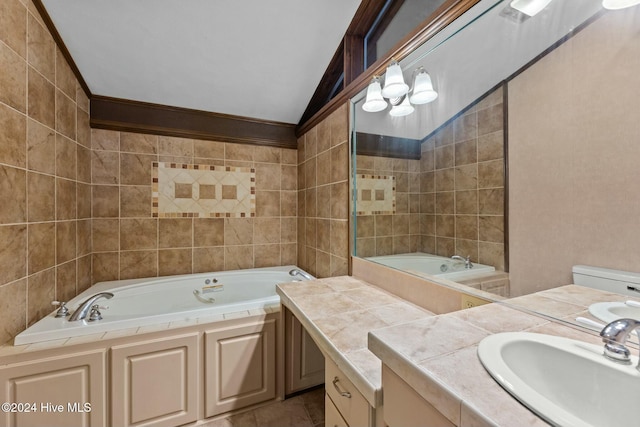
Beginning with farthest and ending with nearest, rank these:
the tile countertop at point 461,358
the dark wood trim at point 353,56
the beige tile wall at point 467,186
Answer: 1. the dark wood trim at point 353,56
2. the beige tile wall at point 467,186
3. the tile countertop at point 461,358

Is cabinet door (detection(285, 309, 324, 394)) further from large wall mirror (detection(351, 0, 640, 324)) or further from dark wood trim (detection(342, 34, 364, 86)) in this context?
dark wood trim (detection(342, 34, 364, 86))

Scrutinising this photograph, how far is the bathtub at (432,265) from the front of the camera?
116cm

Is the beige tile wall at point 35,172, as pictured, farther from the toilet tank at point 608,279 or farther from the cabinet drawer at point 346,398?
the toilet tank at point 608,279

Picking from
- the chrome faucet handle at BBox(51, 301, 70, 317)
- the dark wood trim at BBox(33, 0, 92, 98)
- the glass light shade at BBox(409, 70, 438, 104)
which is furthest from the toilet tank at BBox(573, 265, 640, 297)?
the dark wood trim at BBox(33, 0, 92, 98)

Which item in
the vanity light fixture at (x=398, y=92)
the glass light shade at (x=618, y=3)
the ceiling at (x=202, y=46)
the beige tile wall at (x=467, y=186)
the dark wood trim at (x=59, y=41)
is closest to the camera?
the glass light shade at (x=618, y=3)

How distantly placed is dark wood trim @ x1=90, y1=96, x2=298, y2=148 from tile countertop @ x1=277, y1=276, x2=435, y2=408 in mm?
1756

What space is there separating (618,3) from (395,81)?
0.86 metres

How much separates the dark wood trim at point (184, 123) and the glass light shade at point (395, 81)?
157cm

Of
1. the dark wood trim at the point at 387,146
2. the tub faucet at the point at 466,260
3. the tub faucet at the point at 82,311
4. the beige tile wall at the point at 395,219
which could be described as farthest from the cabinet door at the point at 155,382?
the dark wood trim at the point at 387,146

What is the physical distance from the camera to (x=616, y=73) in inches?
29.2

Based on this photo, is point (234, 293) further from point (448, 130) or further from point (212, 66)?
point (448, 130)

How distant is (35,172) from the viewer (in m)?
1.50

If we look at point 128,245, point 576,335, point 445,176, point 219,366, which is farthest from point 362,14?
point 128,245

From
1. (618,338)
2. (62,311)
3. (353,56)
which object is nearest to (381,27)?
(353,56)
